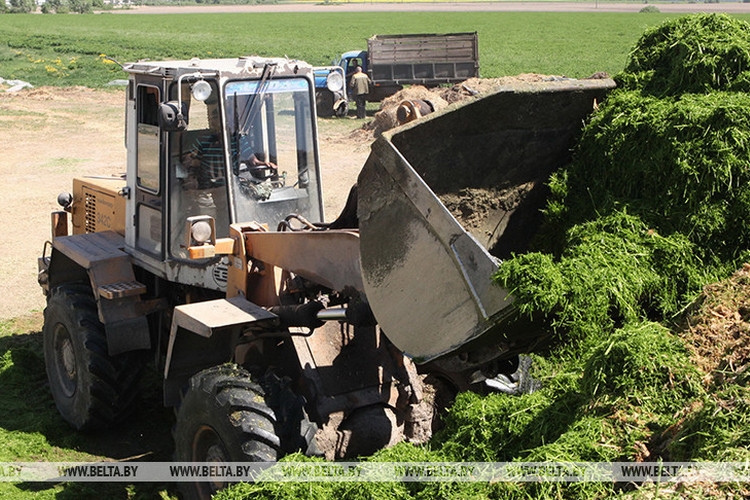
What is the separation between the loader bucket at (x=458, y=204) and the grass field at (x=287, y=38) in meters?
29.3

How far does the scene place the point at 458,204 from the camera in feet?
19.7

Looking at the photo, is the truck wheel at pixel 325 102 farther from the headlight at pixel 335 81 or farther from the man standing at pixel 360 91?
the headlight at pixel 335 81

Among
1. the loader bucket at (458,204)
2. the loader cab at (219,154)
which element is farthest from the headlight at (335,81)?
the loader bucket at (458,204)

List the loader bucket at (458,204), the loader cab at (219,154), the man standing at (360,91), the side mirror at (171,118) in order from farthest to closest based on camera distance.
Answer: the man standing at (360,91) < the loader cab at (219,154) < the side mirror at (171,118) < the loader bucket at (458,204)

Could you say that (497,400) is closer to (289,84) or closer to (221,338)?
(221,338)

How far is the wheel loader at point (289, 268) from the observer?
5.18 m

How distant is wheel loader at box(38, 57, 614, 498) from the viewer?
518 cm

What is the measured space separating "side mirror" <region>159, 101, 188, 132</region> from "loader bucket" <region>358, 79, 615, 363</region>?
2.07 m

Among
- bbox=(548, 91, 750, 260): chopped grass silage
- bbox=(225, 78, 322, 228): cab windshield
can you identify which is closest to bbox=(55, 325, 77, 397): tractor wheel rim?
bbox=(225, 78, 322, 228): cab windshield

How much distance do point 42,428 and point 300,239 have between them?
3607 millimetres

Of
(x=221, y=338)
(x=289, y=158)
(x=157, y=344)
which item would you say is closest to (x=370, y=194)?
(x=221, y=338)

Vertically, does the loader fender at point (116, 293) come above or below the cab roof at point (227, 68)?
below

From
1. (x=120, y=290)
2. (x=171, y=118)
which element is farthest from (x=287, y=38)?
(x=171, y=118)

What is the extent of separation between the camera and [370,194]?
210 inches
